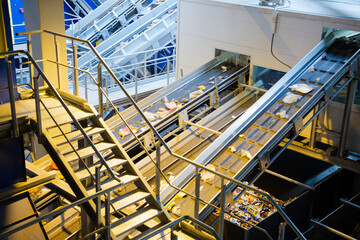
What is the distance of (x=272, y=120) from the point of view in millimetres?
5734

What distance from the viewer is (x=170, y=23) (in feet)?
42.9

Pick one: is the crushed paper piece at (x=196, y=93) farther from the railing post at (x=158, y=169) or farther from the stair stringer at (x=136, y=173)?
the railing post at (x=158, y=169)

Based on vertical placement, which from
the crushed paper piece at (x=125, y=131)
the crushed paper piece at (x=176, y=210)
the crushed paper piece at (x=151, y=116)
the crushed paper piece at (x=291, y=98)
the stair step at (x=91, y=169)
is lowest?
the crushed paper piece at (x=176, y=210)

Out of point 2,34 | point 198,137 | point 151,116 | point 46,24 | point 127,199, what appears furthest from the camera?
point 151,116

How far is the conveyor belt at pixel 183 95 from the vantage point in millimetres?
6559

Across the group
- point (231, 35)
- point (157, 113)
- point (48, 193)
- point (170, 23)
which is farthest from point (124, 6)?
point (48, 193)

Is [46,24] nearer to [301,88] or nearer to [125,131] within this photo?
[125,131]

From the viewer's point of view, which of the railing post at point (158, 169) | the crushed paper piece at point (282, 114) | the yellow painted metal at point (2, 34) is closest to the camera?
the railing post at point (158, 169)

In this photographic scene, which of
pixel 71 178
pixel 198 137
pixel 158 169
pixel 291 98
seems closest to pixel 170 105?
pixel 198 137

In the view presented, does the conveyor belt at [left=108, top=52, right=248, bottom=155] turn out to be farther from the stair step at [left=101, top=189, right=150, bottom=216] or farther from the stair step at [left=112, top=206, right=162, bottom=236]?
the stair step at [left=112, top=206, right=162, bottom=236]

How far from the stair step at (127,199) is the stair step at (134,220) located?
15cm

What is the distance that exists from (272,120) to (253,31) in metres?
2.42

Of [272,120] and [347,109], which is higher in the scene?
[272,120]

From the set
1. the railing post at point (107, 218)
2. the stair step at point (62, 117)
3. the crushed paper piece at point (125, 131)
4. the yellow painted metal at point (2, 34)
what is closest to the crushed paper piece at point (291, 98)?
the crushed paper piece at point (125, 131)
